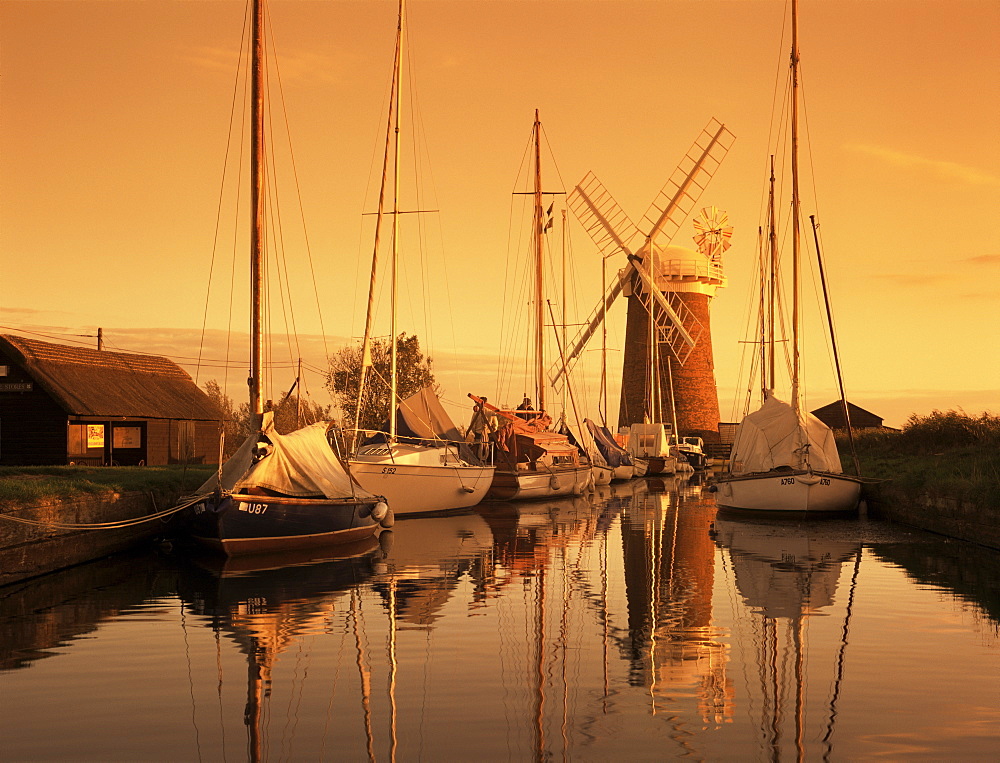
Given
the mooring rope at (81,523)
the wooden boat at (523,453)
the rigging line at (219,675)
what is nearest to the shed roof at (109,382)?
the wooden boat at (523,453)

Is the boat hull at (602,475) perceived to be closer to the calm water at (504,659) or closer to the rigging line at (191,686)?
the calm water at (504,659)

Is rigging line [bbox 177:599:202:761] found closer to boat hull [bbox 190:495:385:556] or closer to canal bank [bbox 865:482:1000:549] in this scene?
boat hull [bbox 190:495:385:556]

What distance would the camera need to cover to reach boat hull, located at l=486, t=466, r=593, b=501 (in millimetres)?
43469

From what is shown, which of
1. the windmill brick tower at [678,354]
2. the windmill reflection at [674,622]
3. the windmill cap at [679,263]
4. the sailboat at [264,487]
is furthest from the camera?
the windmill cap at [679,263]

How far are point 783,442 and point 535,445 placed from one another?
44.0 ft

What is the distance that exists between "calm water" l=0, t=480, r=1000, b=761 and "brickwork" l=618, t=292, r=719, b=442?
60.4 meters

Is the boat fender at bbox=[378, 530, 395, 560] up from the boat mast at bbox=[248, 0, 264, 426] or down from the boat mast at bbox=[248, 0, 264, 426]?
down

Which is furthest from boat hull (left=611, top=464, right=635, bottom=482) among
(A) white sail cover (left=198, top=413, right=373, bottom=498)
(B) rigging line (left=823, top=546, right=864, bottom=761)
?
(B) rigging line (left=823, top=546, right=864, bottom=761)

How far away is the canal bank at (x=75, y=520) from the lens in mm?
18656

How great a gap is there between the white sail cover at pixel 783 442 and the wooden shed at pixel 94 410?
2258cm

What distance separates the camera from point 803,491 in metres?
33.8

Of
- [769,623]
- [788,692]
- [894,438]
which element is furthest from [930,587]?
[894,438]

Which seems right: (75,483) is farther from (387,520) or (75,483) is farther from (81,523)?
(387,520)

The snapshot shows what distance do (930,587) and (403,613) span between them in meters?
9.56
